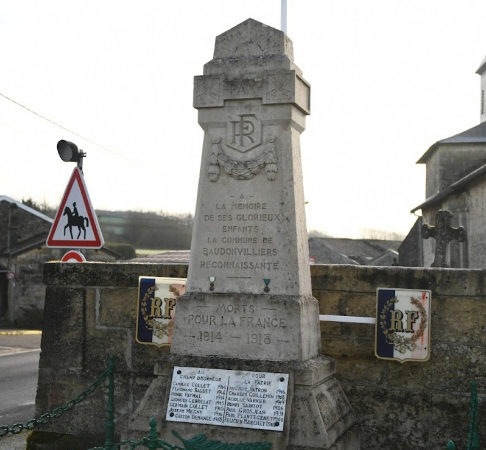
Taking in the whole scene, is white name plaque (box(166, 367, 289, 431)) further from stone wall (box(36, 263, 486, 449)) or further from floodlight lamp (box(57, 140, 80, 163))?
floodlight lamp (box(57, 140, 80, 163))

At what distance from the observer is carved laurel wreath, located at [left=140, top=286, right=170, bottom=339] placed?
6371 millimetres

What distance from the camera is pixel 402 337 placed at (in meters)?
5.87

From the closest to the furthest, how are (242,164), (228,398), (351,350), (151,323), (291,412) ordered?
(291,412) < (228,398) < (242,164) < (351,350) < (151,323)

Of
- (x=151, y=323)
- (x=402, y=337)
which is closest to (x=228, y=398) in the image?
(x=151, y=323)

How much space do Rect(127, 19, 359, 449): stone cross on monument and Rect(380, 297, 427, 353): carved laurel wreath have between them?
64 cm

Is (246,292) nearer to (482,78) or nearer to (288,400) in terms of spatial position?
(288,400)

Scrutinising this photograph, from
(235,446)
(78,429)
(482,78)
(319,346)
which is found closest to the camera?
(235,446)

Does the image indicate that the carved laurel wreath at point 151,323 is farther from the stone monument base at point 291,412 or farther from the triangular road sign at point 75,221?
the stone monument base at point 291,412

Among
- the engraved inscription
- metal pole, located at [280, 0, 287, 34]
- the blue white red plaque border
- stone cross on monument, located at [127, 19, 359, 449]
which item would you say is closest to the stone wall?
the blue white red plaque border

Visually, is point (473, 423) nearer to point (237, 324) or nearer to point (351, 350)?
point (351, 350)

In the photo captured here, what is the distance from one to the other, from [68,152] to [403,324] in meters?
3.95

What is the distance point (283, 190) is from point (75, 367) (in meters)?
2.99

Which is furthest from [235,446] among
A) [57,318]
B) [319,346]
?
[57,318]

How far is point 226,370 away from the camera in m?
5.14
